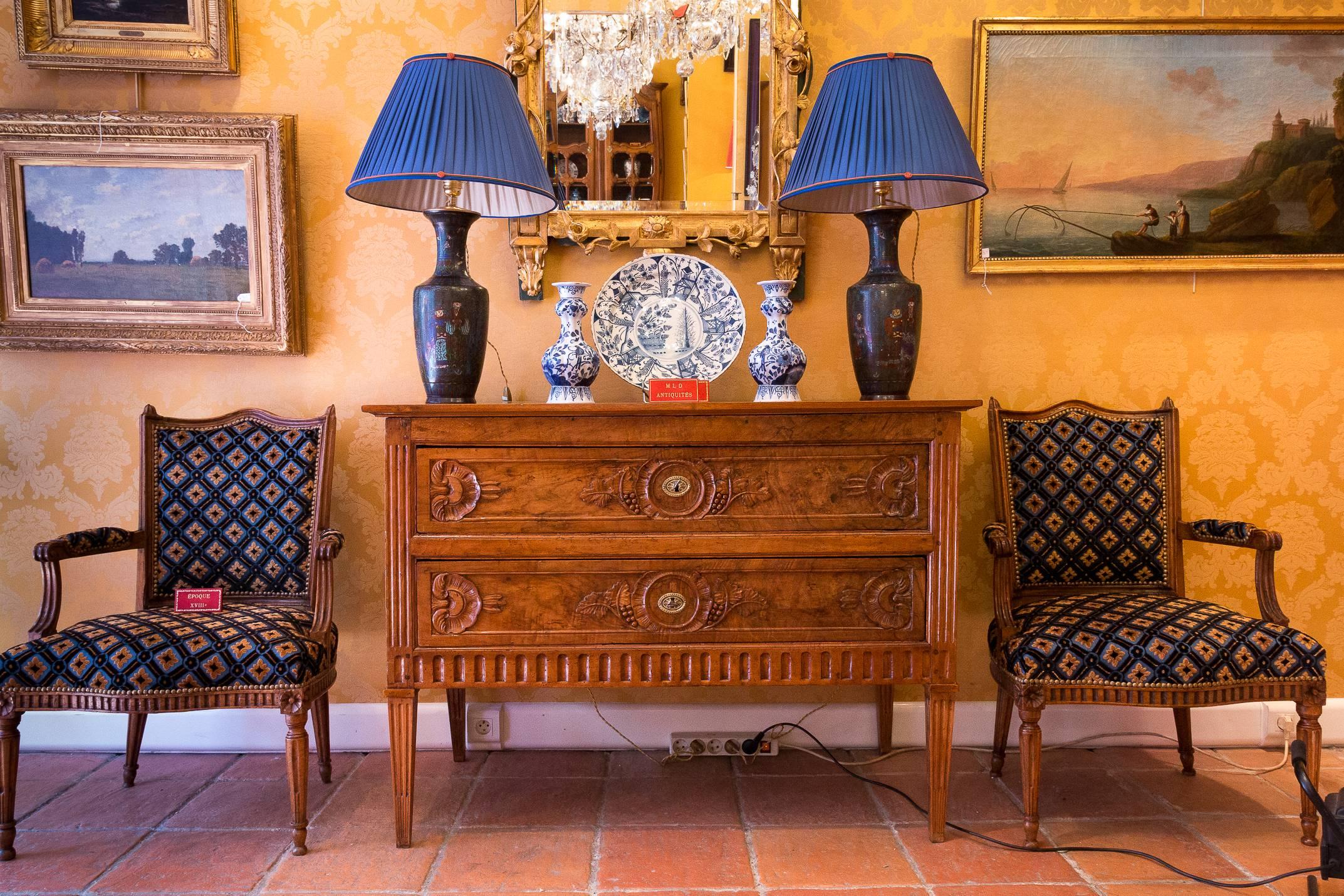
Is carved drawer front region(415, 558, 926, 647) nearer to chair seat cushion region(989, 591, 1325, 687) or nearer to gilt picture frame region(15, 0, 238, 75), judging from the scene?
chair seat cushion region(989, 591, 1325, 687)

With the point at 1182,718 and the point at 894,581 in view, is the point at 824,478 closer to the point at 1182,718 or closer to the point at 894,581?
the point at 894,581

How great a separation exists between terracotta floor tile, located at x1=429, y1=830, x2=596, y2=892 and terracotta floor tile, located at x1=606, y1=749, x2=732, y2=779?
38 centimetres

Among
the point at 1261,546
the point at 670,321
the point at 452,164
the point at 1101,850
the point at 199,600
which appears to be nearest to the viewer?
the point at 452,164

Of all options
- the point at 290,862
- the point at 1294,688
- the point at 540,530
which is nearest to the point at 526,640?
the point at 540,530

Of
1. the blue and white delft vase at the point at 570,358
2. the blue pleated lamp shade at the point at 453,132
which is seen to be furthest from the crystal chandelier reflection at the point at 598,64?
the blue and white delft vase at the point at 570,358

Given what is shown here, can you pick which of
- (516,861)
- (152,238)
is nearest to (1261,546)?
(516,861)

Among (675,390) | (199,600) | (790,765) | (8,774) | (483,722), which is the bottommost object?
(790,765)

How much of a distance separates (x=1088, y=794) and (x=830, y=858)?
3.01 ft

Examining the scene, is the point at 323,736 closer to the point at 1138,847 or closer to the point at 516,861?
the point at 516,861

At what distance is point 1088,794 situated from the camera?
8.07 ft

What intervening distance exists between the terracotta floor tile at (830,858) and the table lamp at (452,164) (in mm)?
1465

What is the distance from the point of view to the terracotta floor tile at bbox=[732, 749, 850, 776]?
2.62m

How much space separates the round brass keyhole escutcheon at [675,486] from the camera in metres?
2.09

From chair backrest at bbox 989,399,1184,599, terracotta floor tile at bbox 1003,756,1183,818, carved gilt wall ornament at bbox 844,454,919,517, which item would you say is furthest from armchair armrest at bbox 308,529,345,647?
terracotta floor tile at bbox 1003,756,1183,818
